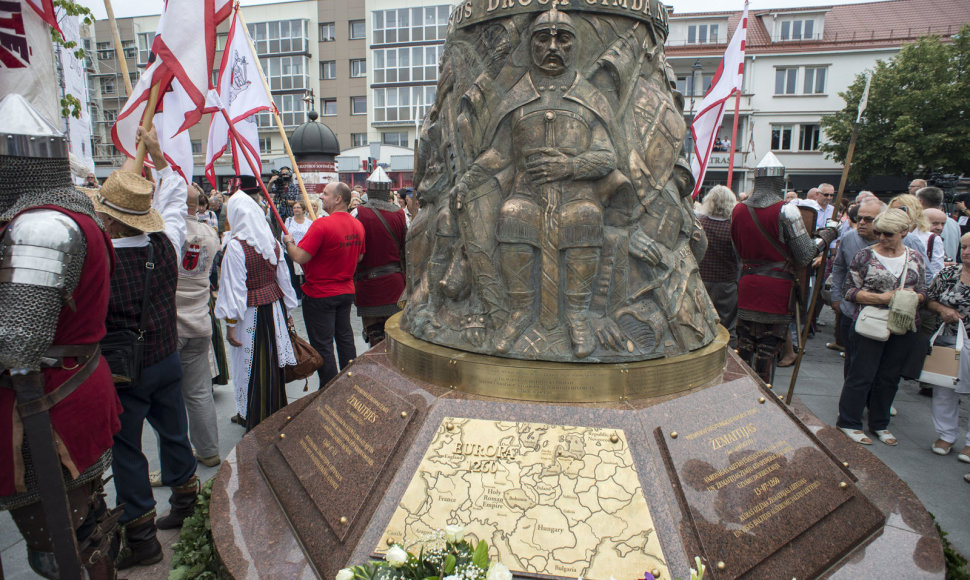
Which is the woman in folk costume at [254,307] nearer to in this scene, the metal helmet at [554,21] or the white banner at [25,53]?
the white banner at [25,53]

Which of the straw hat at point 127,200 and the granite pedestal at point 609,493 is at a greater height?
the straw hat at point 127,200

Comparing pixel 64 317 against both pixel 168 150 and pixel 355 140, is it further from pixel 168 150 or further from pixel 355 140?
pixel 355 140

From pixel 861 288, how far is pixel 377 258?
473cm

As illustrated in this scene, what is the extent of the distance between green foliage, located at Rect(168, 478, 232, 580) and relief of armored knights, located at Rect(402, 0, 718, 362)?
1.75 metres

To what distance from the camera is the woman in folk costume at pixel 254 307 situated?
4.80 m

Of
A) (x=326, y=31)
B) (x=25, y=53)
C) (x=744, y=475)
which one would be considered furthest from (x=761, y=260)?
(x=326, y=31)

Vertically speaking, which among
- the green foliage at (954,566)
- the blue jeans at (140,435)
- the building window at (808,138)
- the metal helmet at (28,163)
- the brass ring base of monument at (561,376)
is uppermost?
the building window at (808,138)

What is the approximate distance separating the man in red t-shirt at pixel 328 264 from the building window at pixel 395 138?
35.7m

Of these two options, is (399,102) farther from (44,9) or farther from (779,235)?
(44,9)

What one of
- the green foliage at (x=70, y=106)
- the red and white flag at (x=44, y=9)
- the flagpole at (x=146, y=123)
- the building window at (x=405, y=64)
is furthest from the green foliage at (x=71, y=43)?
the building window at (x=405, y=64)

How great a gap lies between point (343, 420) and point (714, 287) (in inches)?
204

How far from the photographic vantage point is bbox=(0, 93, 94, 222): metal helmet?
260 centimetres

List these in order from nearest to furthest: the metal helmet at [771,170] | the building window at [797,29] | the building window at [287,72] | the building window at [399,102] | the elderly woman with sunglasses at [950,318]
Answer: the elderly woman with sunglasses at [950,318] → the metal helmet at [771,170] → the building window at [797,29] → the building window at [399,102] → the building window at [287,72]

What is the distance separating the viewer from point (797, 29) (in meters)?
34.8
